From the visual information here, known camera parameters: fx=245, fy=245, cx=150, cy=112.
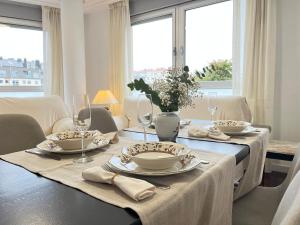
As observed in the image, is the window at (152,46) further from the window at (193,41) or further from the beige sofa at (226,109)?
the beige sofa at (226,109)

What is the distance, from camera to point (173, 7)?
370cm

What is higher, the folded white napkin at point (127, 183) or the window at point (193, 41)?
the window at point (193, 41)

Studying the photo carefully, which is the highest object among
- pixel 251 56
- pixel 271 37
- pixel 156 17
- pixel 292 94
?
pixel 156 17

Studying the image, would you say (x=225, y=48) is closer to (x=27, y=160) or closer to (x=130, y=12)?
(x=130, y=12)

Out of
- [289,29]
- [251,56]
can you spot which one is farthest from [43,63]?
[289,29]

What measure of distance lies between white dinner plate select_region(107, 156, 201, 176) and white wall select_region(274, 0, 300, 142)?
2388 millimetres

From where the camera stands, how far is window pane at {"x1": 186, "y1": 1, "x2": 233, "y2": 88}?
3258 millimetres

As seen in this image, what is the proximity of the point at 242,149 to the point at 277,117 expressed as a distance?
2045mm

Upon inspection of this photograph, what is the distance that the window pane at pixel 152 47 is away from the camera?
390cm

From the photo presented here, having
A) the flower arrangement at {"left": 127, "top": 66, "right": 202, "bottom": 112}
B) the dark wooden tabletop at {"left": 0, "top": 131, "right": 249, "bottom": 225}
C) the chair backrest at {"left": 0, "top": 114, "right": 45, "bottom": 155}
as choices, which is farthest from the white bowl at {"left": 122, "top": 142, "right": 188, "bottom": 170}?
the chair backrest at {"left": 0, "top": 114, "right": 45, "bottom": 155}

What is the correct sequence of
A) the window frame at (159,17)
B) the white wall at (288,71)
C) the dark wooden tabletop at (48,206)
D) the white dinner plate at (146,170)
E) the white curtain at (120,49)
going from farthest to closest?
the white curtain at (120,49) < the window frame at (159,17) < the white wall at (288,71) < the white dinner plate at (146,170) < the dark wooden tabletop at (48,206)

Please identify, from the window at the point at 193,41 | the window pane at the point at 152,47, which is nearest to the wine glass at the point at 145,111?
the window at the point at 193,41

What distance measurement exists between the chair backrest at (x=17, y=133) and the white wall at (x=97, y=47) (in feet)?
10.8

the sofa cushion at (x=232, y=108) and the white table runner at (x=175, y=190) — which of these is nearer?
the white table runner at (x=175, y=190)
